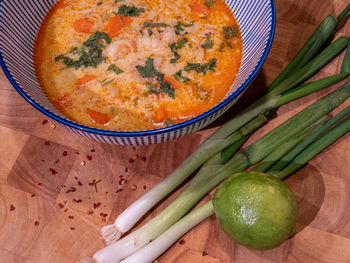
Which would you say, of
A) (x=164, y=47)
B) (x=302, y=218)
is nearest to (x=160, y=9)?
(x=164, y=47)

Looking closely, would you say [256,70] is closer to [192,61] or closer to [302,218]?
[192,61]

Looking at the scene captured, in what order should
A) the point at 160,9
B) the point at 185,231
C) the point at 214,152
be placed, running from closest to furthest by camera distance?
the point at 185,231 < the point at 214,152 < the point at 160,9

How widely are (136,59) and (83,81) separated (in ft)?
1.22

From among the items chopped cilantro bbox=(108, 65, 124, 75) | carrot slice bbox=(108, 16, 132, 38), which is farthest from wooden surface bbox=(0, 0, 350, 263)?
carrot slice bbox=(108, 16, 132, 38)

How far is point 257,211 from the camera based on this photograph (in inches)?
75.8

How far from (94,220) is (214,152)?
0.86 metres

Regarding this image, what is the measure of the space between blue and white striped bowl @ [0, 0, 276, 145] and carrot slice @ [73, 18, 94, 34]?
26cm

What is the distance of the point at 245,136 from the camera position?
2445mm

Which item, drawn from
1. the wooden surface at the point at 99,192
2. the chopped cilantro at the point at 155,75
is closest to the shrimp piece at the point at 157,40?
the chopped cilantro at the point at 155,75

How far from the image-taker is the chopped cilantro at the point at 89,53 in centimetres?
241

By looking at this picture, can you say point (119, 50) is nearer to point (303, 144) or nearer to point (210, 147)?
point (210, 147)

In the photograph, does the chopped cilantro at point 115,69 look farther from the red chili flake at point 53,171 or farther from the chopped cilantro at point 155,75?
the red chili flake at point 53,171

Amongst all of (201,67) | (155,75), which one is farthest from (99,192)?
(201,67)

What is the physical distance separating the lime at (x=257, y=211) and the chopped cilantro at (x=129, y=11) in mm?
1386
